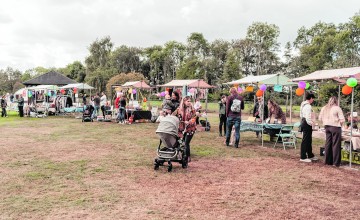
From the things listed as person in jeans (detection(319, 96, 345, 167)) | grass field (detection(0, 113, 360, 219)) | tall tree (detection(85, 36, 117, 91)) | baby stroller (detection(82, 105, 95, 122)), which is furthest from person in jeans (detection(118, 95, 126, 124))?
tall tree (detection(85, 36, 117, 91))

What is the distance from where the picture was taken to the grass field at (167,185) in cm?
446

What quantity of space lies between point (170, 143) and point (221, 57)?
5388 cm

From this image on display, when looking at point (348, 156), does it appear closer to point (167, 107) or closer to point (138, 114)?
point (167, 107)

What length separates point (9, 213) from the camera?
4.28 meters

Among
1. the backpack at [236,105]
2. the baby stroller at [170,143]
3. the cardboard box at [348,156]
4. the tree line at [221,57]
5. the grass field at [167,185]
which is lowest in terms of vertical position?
the grass field at [167,185]

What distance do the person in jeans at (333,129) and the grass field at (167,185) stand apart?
319mm

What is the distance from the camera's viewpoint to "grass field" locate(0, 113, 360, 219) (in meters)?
4.46

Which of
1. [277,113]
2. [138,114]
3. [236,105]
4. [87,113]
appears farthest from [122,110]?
[236,105]

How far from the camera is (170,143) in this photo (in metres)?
6.68

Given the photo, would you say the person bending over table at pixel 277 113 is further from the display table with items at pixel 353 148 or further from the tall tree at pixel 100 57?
the tall tree at pixel 100 57

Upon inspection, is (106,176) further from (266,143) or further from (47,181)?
(266,143)

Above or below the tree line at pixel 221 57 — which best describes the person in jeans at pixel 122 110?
below

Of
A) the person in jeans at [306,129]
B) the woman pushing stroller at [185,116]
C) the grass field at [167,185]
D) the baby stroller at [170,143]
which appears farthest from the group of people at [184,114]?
the person in jeans at [306,129]

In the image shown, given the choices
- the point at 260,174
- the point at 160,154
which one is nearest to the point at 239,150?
the point at 260,174
